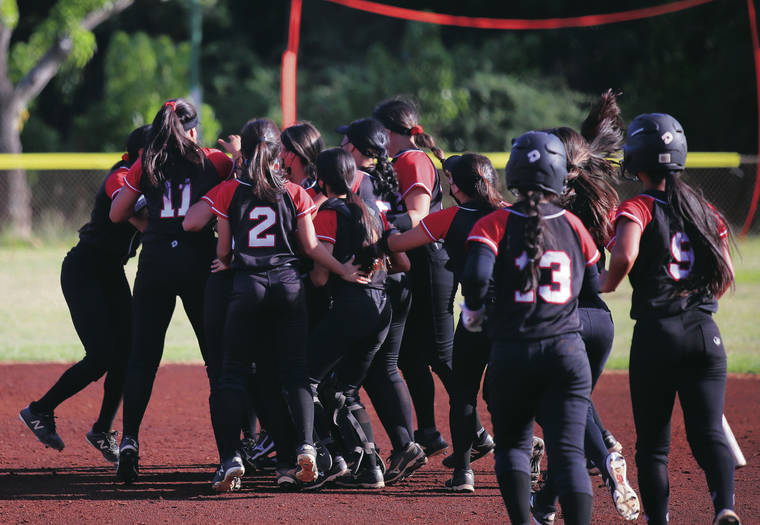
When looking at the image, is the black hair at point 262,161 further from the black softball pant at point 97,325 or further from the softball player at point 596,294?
the softball player at point 596,294

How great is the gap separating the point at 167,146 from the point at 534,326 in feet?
8.30

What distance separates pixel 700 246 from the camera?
4.18 metres

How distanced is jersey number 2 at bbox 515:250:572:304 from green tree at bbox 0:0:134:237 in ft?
59.8

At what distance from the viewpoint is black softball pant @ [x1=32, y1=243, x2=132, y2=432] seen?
5742mm

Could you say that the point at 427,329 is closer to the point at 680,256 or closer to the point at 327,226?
the point at 327,226

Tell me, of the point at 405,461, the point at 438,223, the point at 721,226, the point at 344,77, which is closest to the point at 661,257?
the point at 721,226

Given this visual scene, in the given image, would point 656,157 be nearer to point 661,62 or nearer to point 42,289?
point 42,289

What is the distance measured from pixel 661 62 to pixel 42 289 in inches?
674

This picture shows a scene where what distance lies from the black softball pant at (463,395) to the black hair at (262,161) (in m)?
1.24

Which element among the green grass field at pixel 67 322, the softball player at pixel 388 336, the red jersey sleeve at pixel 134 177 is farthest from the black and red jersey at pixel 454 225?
the green grass field at pixel 67 322

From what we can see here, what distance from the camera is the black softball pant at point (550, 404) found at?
150 inches

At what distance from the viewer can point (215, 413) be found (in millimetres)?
5098

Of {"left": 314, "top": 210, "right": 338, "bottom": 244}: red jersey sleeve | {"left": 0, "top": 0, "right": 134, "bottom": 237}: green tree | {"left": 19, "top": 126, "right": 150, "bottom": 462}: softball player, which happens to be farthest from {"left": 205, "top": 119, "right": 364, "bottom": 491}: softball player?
{"left": 0, "top": 0, "right": 134, "bottom": 237}: green tree

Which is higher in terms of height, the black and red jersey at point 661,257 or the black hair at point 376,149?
the black hair at point 376,149
